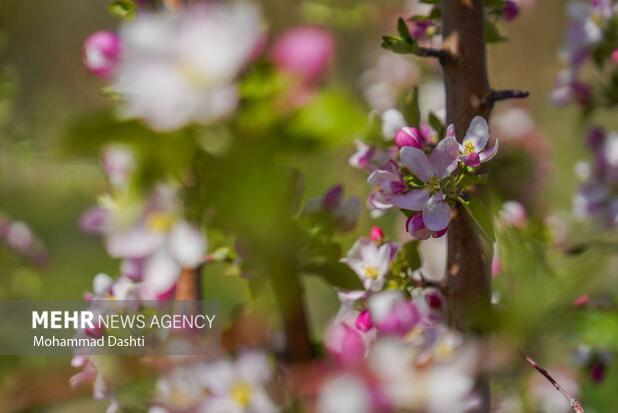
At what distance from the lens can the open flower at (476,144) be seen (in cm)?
51

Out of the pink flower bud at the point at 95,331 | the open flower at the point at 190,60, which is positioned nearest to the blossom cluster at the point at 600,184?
the pink flower bud at the point at 95,331

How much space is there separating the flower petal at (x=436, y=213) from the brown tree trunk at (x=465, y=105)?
0.06m

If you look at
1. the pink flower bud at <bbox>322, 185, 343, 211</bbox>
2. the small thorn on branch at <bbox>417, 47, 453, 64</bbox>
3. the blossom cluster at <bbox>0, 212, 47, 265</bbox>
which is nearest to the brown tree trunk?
the small thorn on branch at <bbox>417, 47, 453, 64</bbox>

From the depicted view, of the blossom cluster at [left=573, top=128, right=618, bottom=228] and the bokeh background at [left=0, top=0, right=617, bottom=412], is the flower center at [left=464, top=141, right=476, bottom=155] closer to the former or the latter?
the bokeh background at [left=0, top=0, right=617, bottom=412]

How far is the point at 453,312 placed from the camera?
570 millimetres

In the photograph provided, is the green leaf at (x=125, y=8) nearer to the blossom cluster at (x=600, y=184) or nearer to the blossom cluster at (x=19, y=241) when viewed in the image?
the blossom cluster at (x=600, y=184)

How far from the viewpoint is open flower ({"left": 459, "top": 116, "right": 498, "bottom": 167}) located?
51cm

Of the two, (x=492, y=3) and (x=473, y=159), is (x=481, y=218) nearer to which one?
(x=473, y=159)

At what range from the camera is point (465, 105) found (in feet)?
1.93

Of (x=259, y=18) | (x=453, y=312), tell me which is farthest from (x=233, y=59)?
(x=453, y=312)

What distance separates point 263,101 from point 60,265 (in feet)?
9.93

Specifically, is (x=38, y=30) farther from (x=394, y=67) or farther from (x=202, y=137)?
(x=202, y=137)

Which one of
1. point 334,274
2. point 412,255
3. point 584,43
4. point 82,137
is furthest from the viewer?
point 584,43

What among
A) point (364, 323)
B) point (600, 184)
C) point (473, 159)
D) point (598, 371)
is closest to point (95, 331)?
point (364, 323)
